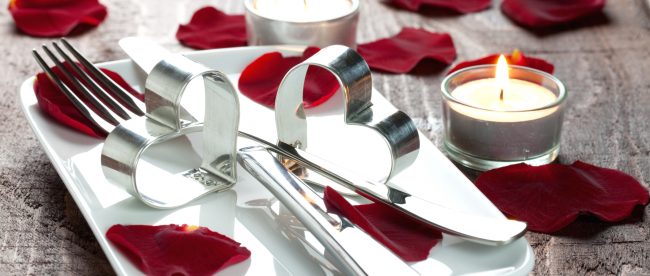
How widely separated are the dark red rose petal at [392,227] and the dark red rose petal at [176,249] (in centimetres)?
6

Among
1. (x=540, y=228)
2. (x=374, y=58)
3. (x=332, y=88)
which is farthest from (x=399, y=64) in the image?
(x=540, y=228)

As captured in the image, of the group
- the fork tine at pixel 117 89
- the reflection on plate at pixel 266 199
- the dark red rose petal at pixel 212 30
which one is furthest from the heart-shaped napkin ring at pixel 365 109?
the dark red rose petal at pixel 212 30

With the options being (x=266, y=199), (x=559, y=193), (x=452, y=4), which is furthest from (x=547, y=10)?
(x=266, y=199)

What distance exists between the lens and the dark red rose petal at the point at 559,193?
503 millimetres

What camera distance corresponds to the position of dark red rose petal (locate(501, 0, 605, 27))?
2.63 feet

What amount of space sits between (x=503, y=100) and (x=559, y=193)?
0.29 ft

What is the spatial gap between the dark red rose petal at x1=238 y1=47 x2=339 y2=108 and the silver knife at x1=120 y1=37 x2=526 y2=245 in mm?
85

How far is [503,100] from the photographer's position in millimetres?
582

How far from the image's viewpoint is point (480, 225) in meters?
0.44

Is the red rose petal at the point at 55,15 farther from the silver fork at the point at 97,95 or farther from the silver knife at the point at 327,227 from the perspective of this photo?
the silver knife at the point at 327,227

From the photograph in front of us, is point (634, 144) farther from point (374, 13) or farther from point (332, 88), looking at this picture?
point (374, 13)

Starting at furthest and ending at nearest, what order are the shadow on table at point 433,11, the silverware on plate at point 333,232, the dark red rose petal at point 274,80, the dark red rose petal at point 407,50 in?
the shadow on table at point 433,11, the dark red rose petal at point 407,50, the dark red rose petal at point 274,80, the silverware on plate at point 333,232

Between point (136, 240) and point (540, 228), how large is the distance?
0.77ft

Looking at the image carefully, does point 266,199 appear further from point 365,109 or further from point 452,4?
point 452,4
